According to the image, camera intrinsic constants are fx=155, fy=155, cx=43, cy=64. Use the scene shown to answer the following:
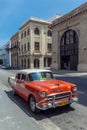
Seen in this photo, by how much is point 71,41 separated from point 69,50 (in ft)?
6.00

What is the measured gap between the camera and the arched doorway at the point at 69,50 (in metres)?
29.5

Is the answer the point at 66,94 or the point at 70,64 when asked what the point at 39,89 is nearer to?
the point at 66,94

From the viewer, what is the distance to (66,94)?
5707 millimetres

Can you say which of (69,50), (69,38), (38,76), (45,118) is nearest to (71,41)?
(69,38)

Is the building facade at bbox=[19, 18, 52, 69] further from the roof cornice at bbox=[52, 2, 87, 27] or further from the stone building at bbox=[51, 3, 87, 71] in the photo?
the roof cornice at bbox=[52, 2, 87, 27]

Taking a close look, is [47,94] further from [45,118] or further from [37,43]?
[37,43]

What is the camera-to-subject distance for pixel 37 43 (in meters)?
43.6

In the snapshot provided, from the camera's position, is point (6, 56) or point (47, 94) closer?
point (47, 94)

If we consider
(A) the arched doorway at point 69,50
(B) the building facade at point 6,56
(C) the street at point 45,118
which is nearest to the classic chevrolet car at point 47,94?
(C) the street at point 45,118

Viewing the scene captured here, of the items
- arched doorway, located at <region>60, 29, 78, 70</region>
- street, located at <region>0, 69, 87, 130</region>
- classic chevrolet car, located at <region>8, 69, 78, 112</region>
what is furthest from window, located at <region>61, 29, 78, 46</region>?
street, located at <region>0, 69, 87, 130</region>

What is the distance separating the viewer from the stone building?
27078mm

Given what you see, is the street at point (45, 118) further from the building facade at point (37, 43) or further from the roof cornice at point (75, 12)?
the building facade at point (37, 43)

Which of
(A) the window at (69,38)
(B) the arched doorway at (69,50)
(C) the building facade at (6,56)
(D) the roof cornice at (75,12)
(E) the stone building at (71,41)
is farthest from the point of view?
(C) the building facade at (6,56)

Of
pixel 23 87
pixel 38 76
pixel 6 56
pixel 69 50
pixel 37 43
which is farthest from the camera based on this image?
pixel 6 56
